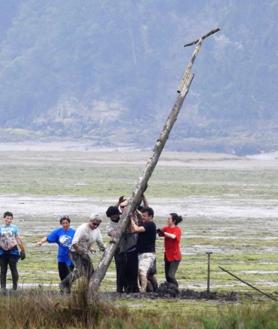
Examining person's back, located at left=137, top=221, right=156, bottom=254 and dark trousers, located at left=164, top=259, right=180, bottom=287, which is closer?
person's back, located at left=137, top=221, right=156, bottom=254

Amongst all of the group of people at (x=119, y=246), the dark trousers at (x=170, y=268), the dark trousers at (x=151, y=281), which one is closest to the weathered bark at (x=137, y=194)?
the group of people at (x=119, y=246)

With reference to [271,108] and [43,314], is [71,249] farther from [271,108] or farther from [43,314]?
[271,108]

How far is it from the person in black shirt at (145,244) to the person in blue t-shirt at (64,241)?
988 millimetres

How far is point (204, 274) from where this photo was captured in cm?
2773

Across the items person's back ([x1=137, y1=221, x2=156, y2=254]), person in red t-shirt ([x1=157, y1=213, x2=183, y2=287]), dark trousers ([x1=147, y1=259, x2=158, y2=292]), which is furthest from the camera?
dark trousers ([x1=147, y1=259, x2=158, y2=292])

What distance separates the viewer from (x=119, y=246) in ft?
74.3

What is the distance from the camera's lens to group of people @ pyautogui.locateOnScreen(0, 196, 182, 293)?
22.1 meters

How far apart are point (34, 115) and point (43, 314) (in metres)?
146

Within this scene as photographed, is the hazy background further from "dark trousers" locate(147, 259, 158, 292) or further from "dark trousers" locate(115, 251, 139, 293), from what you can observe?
"dark trousers" locate(115, 251, 139, 293)

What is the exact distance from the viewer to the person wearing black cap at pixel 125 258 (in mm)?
22516

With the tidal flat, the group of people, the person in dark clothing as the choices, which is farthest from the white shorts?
the person in dark clothing

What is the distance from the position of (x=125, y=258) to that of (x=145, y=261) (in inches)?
13.0

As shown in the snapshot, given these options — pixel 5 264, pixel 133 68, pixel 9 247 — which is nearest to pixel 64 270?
pixel 9 247

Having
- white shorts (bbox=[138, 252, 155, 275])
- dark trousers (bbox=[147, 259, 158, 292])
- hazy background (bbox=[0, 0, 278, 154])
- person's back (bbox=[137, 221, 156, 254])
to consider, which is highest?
hazy background (bbox=[0, 0, 278, 154])
